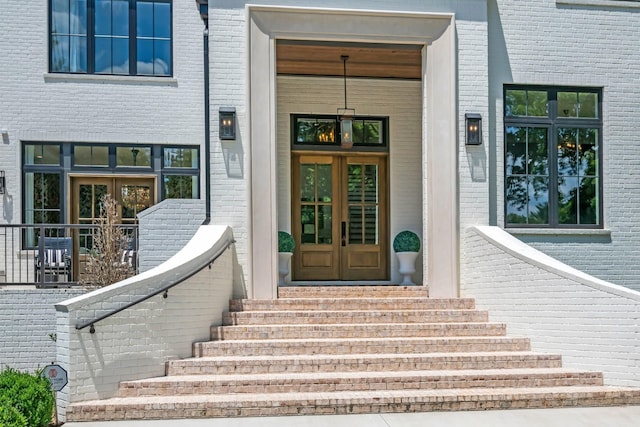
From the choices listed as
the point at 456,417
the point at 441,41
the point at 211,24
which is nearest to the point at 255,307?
the point at 456,417

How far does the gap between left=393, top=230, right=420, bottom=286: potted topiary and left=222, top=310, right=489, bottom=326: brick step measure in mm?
2217

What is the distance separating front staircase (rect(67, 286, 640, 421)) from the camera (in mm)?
6121

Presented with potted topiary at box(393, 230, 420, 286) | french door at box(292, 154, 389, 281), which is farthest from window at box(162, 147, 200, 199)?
potted topiary at box(393, 230, 420, 286)

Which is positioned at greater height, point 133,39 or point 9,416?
point 133,39

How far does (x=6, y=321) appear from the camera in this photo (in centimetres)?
820

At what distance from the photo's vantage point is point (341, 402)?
20.1ft

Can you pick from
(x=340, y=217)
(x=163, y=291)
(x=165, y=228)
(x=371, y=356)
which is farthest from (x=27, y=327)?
(x=340, y=217)

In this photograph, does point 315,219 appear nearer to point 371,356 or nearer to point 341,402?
point 371,356

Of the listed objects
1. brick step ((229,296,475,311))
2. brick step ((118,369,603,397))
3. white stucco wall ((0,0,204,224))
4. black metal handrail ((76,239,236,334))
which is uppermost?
white stucco wall ((0,0,204,224))

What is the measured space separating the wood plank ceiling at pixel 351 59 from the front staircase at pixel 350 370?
3.72m

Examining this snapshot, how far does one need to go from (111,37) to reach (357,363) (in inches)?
303

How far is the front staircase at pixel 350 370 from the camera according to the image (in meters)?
6.12

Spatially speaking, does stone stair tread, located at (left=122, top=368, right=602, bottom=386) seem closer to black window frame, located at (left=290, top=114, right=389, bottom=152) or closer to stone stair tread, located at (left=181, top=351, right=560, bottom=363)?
stone stair tread, located at (left=181, top=351, right=560, bottom=363)

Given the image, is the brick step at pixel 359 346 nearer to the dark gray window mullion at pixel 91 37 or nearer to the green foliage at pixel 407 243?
the green foliage at pixel 407 243
